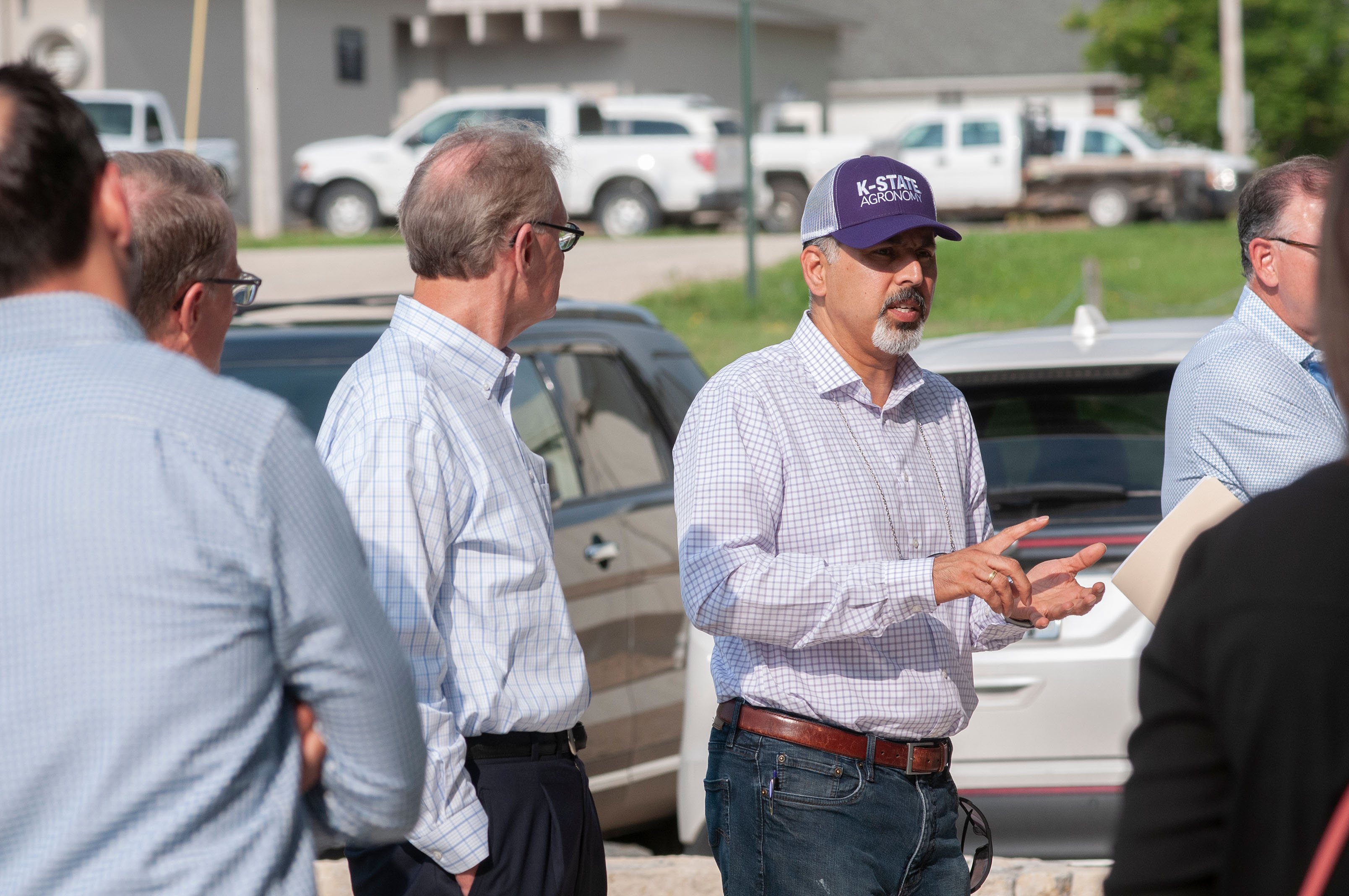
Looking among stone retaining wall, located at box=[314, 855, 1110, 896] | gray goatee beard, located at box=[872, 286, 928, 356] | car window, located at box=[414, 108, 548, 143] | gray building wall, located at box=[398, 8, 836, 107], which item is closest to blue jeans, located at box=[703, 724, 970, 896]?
gray goatee beard, located at box=[872, 286, 928, 356]

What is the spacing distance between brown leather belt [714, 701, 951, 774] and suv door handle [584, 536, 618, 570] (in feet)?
6.55

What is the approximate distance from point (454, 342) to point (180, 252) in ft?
1.91

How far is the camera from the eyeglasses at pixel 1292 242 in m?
3.33

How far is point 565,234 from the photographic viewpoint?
3057 millimetres

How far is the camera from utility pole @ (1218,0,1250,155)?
31.1 m

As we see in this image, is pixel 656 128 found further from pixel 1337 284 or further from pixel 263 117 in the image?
pixel 1337 284

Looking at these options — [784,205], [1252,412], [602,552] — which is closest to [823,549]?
[1252,412]

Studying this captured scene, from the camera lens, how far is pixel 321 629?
5.79 ft

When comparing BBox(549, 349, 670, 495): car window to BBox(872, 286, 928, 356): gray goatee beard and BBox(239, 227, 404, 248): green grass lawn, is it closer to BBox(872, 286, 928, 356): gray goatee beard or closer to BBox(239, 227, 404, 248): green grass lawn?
BBox(872, 286, 928, 356): gray goatee beard

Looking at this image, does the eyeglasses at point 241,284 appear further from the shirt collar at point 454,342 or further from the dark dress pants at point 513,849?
the dark dress pants at point 513,849

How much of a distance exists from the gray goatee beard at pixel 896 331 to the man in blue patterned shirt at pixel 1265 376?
1.97 ft

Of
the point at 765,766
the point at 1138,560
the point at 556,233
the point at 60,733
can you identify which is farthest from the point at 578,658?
the point at 60,733

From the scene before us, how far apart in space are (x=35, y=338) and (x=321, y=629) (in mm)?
445

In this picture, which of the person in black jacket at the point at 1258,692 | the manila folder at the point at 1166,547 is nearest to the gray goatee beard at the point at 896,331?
the manila folder at the point at 1166,547
